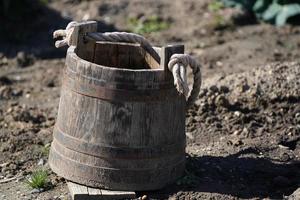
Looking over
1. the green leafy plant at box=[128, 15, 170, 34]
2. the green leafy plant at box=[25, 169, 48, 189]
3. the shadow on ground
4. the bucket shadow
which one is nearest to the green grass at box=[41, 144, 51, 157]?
the green leafy plant at box=[25, 169, 48, 189]

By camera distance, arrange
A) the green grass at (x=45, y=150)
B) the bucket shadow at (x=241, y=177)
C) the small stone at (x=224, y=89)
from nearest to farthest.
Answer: the bucket shadow at (x=241, y=177) < the green grass at (x=45, y=150) < the small stone at (x=224, y=89)

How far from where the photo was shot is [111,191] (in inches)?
220

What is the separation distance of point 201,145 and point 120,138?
1.35 meters

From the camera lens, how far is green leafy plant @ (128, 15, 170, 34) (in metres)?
10.3

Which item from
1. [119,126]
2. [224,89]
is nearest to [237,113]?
[224,89]

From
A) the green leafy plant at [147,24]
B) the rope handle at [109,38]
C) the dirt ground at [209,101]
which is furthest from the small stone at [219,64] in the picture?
the rope handle at [109,38]

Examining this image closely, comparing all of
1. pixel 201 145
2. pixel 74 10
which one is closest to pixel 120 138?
pixel 201 145

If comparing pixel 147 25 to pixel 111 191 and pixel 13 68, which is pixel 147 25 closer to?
pixel 13 68

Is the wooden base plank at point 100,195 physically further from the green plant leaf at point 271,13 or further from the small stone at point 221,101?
the green plant leaf at point 271,13

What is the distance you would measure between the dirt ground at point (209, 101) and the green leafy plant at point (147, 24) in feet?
0.33

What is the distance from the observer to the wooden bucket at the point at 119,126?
540 centimetres

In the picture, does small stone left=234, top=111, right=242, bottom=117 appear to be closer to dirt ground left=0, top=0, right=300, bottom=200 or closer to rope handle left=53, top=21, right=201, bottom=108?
dirt ground left=0, top=0, right=300, bottom=200

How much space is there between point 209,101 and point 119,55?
1417 mm

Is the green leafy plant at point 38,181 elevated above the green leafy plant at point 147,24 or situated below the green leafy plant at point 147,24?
below
